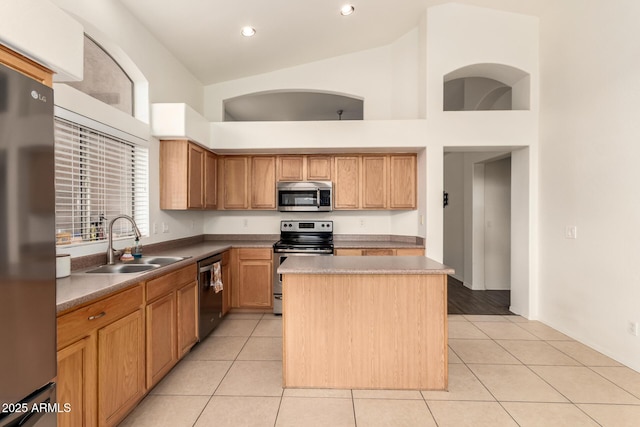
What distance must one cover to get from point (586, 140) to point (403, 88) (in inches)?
85.2

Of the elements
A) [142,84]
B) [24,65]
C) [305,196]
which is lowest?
[305,196]

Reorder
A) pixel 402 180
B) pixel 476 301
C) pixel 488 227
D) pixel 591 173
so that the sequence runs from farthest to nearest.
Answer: pixel 488 227, pixel 476 301, pixel 402 180, pixel 591 173

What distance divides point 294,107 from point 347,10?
9.80ft

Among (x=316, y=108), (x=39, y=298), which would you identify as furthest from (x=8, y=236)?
(x=316, y=108)

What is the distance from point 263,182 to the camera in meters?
4.37

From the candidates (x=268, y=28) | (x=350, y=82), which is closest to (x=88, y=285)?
(x=268, y=28)

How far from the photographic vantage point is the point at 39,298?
1.14m

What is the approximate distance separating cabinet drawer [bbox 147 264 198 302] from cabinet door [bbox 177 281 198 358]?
7 cm

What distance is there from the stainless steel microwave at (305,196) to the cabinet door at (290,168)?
77 millimetres

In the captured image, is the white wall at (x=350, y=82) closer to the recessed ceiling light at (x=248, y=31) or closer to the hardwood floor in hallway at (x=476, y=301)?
the recessed ceiling light at (x=248, y=31)

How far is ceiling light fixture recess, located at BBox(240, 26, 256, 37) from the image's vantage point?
130 inches

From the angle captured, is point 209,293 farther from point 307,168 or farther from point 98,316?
point 307,168

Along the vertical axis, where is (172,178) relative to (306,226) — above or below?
above

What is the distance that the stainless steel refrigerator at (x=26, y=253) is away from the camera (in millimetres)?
1017
